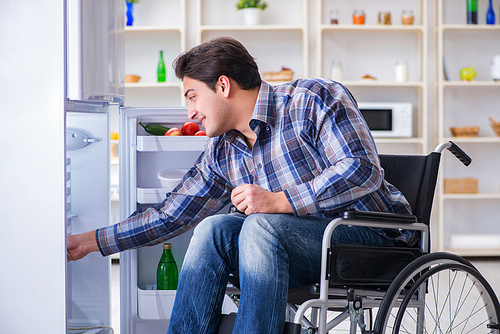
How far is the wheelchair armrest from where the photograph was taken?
1.09 metres

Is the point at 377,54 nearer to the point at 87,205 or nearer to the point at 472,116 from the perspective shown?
the point at 472,116

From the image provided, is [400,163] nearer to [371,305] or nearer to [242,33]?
[371,305]

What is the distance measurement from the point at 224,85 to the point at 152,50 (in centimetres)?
269

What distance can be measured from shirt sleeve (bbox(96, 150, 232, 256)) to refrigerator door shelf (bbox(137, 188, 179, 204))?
193mm

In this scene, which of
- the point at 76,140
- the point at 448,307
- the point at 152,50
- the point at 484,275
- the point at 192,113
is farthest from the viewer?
the point at 152,50

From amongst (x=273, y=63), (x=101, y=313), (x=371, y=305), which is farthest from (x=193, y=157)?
(x=273, y=63)

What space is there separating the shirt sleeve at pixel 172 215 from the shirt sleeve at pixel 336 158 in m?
0.33

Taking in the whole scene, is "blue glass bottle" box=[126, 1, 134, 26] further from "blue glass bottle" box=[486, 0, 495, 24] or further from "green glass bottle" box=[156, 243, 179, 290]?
"blue glass bottle" box=[486, 0, 495, 24]

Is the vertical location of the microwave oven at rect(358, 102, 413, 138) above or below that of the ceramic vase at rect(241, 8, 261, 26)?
below

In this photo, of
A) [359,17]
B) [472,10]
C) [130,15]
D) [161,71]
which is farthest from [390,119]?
[130,15]

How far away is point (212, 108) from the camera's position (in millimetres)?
1389

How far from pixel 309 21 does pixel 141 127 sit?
7.98 ft

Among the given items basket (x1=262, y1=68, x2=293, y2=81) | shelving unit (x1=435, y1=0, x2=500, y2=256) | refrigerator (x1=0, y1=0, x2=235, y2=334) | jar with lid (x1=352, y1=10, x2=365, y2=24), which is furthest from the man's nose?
shelving unit (x1=435, y1=0, x2=500, y2=256)

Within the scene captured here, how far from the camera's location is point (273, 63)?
12.9 ft
